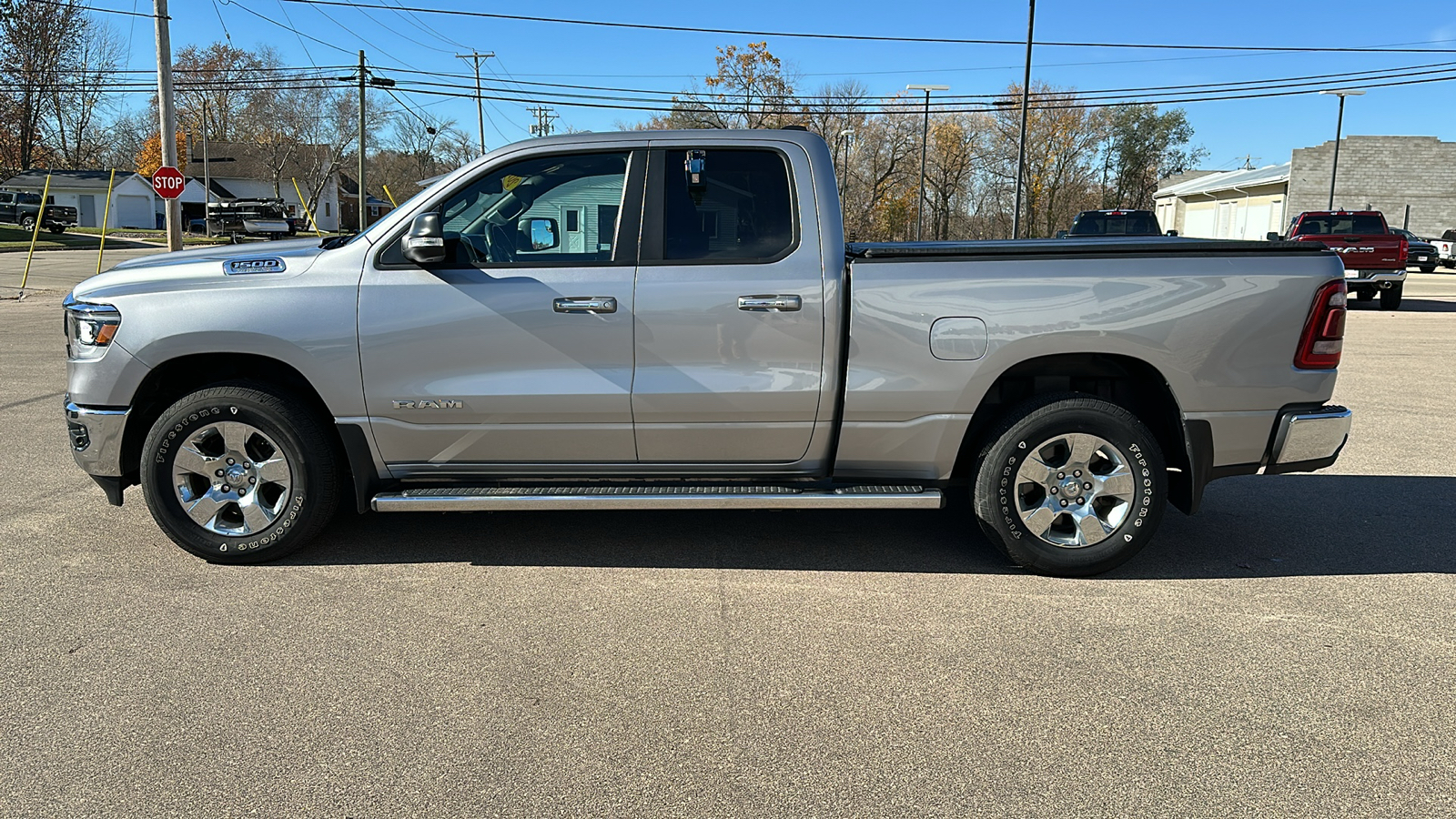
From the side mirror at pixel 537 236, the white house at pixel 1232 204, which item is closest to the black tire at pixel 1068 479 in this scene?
the side mirror at pixel 537 236

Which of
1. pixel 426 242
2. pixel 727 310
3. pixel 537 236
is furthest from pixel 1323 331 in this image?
pixel 426 242

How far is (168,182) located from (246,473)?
62.4ft

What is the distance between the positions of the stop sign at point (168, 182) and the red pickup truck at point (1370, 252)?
73.8 ft

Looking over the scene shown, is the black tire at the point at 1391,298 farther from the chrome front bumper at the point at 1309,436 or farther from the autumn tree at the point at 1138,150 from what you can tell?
the autumn tree at the point at 1138,150

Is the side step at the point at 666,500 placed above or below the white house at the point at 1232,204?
below

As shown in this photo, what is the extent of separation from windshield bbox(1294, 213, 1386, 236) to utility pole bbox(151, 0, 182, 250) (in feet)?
75.6

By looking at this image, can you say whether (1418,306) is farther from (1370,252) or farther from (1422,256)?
(1422,256)

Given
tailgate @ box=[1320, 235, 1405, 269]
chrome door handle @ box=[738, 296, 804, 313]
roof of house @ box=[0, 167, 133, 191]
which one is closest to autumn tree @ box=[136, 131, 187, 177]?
roof of house @ box=[0, 167, 133, 191]

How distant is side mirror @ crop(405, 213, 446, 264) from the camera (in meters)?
4.52

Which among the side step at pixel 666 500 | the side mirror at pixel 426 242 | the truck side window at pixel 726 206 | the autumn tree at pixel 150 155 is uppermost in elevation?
the autumn tree at pixel 150 155

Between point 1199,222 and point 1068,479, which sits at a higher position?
point 1199,222

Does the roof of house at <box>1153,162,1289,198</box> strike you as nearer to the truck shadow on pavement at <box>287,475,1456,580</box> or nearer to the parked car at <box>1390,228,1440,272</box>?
the parked car at <box>1390,228,1440,272</box>

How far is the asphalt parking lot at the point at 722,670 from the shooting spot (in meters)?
3.00

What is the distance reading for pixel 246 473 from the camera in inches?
191
